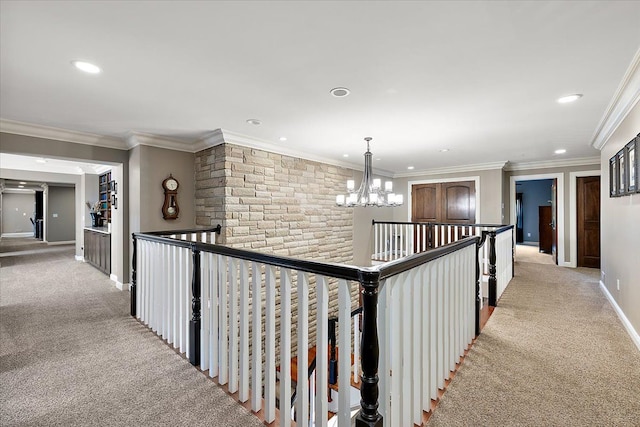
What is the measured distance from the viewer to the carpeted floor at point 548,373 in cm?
166

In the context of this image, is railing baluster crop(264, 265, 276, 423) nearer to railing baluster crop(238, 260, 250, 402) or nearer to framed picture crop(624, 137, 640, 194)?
railing baluster crop(238, 260, 250, 402)

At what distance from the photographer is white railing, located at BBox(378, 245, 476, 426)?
4.40ft

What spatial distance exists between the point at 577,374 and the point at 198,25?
3403 millimetres

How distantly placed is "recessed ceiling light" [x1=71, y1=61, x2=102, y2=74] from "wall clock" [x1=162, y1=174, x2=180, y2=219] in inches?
88.5

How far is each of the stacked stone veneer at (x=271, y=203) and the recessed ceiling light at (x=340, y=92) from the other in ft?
6.68

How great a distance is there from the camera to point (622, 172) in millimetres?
2988

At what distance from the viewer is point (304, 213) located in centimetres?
525

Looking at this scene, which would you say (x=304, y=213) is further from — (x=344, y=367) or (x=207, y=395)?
(x=344, y=367)

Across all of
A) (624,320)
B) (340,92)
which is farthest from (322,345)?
(624,320)

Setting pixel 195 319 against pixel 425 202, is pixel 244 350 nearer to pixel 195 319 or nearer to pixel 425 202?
pixel 195 319

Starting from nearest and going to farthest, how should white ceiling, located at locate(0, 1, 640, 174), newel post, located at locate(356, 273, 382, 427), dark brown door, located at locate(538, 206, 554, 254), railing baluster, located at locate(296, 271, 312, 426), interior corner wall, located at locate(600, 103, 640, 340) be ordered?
1. newel post, located at locate(356, 273, 382, 427)
2. railing baluster, located at locate(296, 271, 312, 426)
3. white ceiling, located at locate(0, 1, 640, 174)
4. interior corner wall, located at locate(600, 103, 640, 340)
5. dark brown door, located at locate(538, 206, 554, 254)

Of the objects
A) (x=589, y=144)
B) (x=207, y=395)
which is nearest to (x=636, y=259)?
(x=589, y=144)

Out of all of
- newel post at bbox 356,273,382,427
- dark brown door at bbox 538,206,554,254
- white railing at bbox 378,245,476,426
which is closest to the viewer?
newel post at bbox 356,273,382,427

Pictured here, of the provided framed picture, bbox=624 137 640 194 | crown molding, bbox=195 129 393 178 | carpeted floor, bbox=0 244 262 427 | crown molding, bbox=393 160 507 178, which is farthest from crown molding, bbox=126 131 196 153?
crown molding, bbox=393 160 507 178
